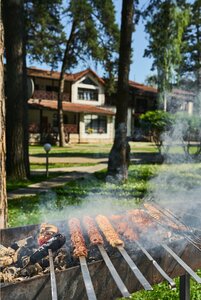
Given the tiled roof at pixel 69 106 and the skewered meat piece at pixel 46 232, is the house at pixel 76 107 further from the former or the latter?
the skewered meat piece at pixel 46 232

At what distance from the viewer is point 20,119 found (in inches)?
391

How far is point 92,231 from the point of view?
118 inches

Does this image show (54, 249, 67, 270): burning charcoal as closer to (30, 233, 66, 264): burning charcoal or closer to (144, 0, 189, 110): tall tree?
(30, 233, 66, 264): burning charcoal

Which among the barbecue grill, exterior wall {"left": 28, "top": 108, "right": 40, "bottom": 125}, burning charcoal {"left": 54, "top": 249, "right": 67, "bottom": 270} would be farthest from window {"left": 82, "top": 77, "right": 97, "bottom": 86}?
burning charcoal {"left": 54, "top": 249, "right": 67, "bottom": 270}

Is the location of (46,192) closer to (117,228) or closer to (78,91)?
(117,228)

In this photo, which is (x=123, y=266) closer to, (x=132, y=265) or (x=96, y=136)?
(x=132, y=265)

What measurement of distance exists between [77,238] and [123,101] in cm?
736

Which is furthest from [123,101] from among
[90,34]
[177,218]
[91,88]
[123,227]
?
[91,88]

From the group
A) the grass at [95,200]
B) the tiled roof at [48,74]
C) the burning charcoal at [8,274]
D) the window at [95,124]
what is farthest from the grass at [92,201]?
the window at [95,124]

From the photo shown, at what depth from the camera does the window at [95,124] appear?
3637 centimetres

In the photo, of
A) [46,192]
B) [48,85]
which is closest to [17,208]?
[46,192]

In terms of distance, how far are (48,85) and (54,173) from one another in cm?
2387

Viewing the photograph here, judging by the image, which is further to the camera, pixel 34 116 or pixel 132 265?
pixel 34 116

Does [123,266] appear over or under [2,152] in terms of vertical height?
under
